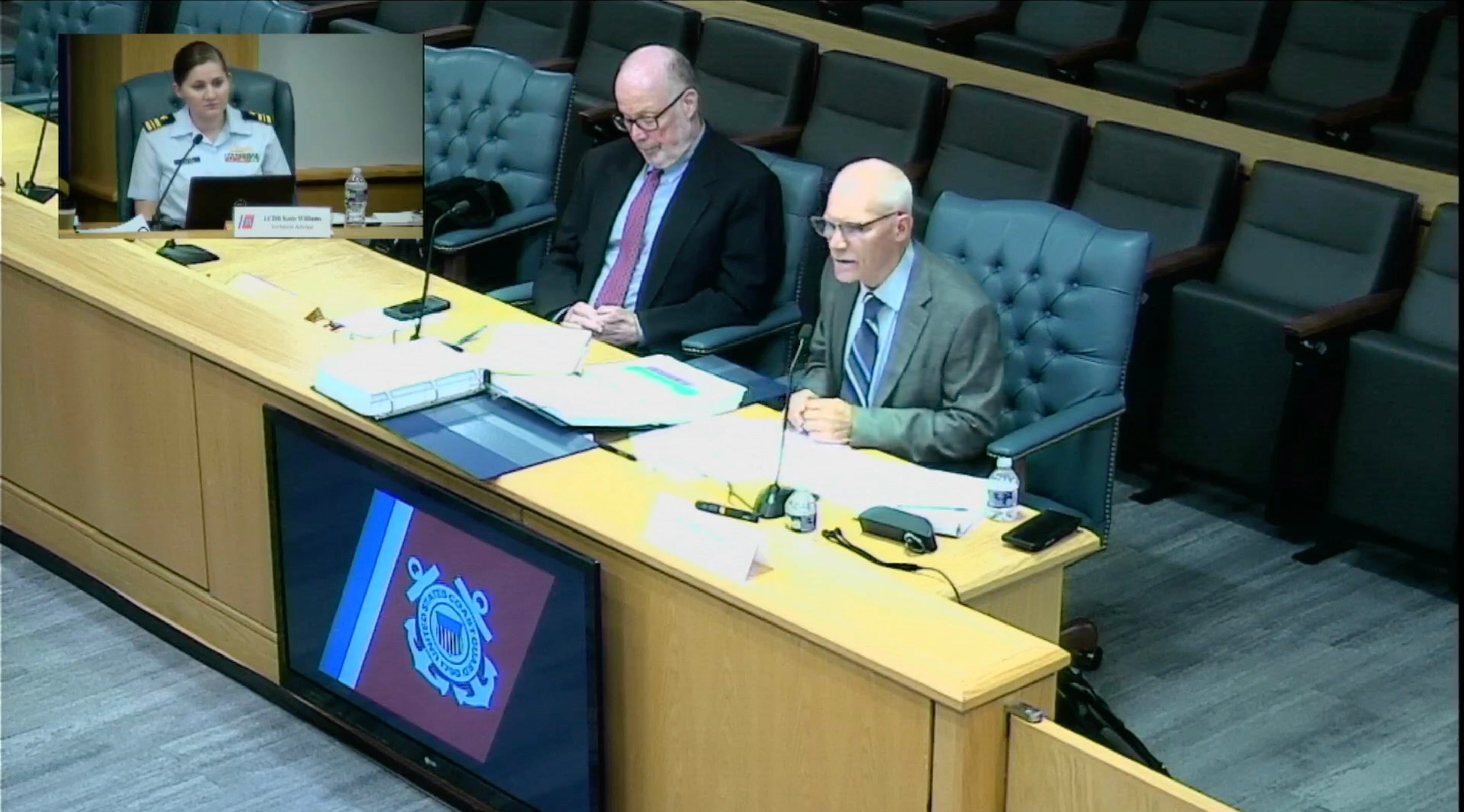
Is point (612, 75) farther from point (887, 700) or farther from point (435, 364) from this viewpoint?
point (887, 700)

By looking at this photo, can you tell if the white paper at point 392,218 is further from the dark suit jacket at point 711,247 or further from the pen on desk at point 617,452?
the pen on desk at point 617,452

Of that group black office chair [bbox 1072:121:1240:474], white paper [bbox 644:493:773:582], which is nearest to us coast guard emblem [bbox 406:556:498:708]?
white paper [bbox 644:493:773:582]

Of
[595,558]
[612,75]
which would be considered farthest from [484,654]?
[612,75]

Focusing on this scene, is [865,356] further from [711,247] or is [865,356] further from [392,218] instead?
[392,218]

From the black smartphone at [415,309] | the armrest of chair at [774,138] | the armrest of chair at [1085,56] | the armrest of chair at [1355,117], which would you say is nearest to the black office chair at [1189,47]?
the armrest of chair at [1085,56]

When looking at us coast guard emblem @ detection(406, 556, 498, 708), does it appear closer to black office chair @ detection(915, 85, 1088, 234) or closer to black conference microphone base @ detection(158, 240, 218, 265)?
black conference microphone base @ detection(158, 240, 218, 265)

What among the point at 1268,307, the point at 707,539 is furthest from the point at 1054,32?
the point at 707,539

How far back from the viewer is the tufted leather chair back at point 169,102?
156 inches

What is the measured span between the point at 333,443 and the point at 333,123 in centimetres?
77

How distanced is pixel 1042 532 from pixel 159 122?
6.31 ft

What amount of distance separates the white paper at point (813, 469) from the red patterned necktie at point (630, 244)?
0.97 meters

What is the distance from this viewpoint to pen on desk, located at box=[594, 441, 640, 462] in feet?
11.1

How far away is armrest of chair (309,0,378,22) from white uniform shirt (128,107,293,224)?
3106mm

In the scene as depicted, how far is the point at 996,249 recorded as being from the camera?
13.0 ft
